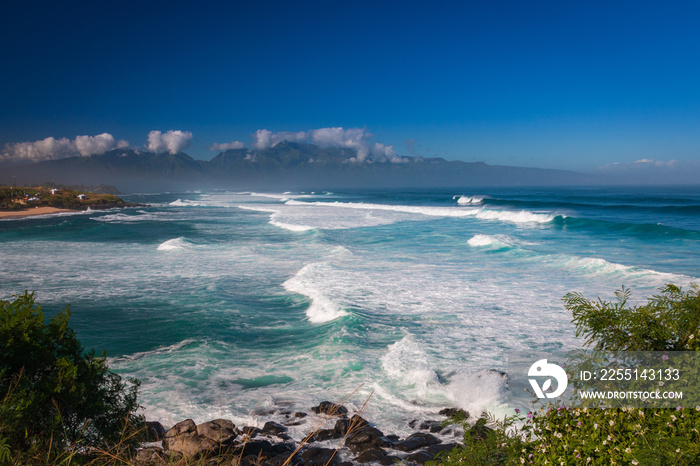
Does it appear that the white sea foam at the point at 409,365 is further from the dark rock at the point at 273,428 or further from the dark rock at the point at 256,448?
the dark rock at the point at 256,448

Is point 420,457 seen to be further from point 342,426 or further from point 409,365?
point 409,365

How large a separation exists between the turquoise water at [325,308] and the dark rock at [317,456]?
4.31ft

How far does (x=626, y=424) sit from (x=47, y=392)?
5.53 m

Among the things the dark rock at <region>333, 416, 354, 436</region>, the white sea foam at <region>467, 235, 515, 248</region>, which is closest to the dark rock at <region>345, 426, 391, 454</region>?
the dark rock at <region>333, 416, 354, 436</region>

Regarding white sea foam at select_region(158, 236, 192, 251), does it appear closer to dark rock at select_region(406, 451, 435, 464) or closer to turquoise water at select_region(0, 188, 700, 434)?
turquoise water at select_region(0, 188, 700, 434)

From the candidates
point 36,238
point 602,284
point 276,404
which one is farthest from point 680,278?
point 36,238

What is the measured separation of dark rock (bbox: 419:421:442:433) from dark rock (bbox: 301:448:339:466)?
1.66 meters

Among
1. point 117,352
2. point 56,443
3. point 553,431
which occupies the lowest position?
point 117,352

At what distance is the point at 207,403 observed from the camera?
7766mm

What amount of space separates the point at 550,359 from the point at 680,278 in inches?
475

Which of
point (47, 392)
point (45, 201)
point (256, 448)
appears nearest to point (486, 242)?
point (256, 448)

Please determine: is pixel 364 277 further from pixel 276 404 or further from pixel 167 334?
pixel 276 404

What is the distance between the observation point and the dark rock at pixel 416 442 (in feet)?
20.3

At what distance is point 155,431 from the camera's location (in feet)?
20.4
